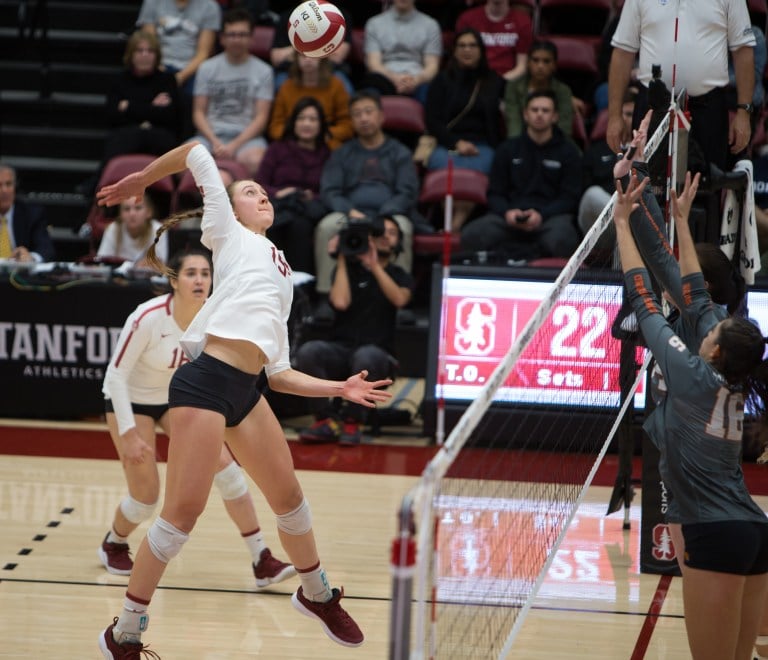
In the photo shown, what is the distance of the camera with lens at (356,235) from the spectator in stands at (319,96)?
2207mm

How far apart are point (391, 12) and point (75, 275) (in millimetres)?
4495

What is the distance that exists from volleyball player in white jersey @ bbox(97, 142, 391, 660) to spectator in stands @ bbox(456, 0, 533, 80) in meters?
7.39

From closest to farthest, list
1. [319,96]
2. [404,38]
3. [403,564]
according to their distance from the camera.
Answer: [403,564], [319,96], [404,38]

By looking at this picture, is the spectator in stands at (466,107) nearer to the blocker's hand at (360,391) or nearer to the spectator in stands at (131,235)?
the spectator in stands at (131,235)

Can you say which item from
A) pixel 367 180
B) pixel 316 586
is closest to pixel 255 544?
pixel 316 586

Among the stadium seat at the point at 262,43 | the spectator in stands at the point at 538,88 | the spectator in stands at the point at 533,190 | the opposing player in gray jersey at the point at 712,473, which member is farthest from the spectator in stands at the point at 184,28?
the opposing player in gray jersey at the point at 712,473

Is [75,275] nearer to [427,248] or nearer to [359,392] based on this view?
[427,248]

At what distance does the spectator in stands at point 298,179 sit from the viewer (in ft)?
34.2

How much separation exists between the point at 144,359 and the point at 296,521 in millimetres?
1793

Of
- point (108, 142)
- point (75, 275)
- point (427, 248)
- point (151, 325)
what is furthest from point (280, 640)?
point (108, 142)

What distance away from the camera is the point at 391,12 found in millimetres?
12008

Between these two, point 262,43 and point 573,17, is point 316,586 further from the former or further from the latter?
point 573,17

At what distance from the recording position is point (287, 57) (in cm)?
1202

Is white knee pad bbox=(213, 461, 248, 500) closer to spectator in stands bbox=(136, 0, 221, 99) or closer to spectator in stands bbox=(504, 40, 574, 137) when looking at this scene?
spectator in stands bbox=(504, 40, 574, 137)
